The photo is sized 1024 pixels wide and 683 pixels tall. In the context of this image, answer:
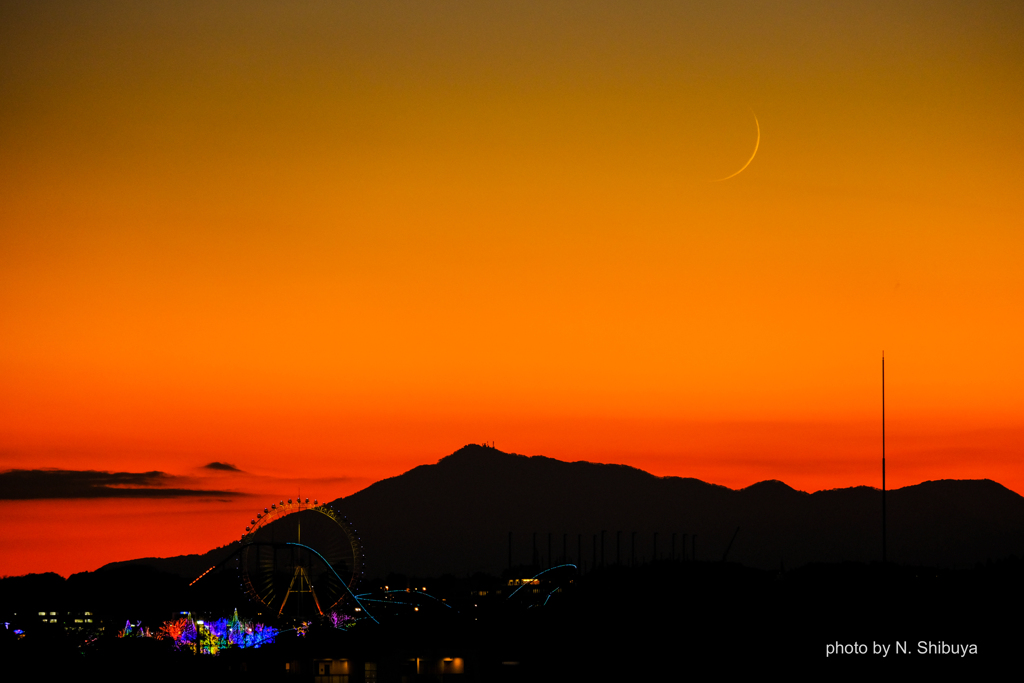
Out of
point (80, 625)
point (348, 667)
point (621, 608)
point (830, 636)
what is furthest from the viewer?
point (621, 608)

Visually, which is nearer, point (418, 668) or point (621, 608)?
point (418, 668)

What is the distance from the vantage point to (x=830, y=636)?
112 meters

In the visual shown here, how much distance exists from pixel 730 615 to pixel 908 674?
47.6 meters

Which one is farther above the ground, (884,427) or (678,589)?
(884,427)

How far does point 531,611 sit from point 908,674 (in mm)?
55823

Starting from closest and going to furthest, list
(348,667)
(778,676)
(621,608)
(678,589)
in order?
(348,667) → (778,676) → (621,608) → (678,589)

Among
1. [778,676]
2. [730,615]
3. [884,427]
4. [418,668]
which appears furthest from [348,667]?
[730,615]

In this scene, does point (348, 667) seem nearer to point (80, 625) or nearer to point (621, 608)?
point (80, 625)

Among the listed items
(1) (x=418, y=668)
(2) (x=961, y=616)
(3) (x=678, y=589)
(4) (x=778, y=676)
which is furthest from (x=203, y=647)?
(3) (x=678, y=589)

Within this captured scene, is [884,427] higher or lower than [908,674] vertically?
higher

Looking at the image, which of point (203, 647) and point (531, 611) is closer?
point (203, 647)

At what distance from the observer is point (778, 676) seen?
91500 mm

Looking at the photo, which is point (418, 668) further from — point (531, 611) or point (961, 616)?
point (961, 616)

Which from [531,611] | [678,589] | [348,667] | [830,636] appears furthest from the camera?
[678,589]
